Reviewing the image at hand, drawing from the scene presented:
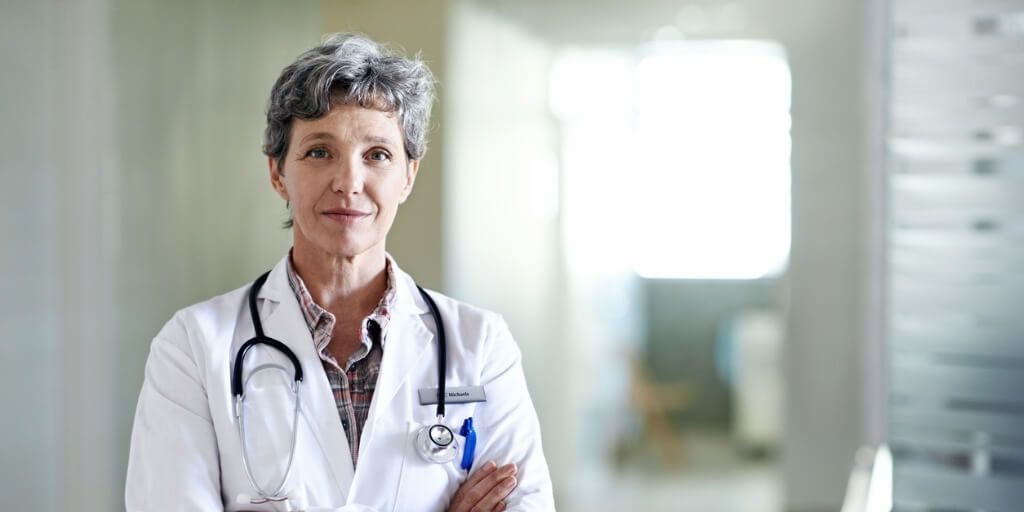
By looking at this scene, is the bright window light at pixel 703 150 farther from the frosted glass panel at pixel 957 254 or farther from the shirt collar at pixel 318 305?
the shirt collar at pixel 318 305

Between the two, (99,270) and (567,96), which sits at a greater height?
(567,96)

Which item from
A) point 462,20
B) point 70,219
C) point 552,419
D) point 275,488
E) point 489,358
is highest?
point 462,20

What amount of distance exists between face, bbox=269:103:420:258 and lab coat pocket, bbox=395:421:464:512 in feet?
0.89

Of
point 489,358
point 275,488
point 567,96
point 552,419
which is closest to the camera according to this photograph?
point 275,488

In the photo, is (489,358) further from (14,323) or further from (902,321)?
(14,323)

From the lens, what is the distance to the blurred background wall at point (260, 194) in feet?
8.57

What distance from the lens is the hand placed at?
55.1 inches

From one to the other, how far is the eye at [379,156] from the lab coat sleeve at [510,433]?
0.30 meters

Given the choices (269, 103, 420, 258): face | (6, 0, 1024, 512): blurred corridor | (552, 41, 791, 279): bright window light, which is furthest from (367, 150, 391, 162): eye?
(552, 41, 791, 279): bright window light

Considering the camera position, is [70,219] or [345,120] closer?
[345,120]

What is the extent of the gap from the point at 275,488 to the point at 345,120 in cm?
48

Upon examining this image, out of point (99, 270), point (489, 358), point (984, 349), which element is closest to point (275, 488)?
point (489, 358)

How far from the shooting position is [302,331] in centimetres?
142

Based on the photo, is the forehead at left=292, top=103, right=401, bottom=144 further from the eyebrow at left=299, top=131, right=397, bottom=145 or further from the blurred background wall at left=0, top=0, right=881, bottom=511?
the blurred background wall at left=0, top=0, right=881, bottom=511
